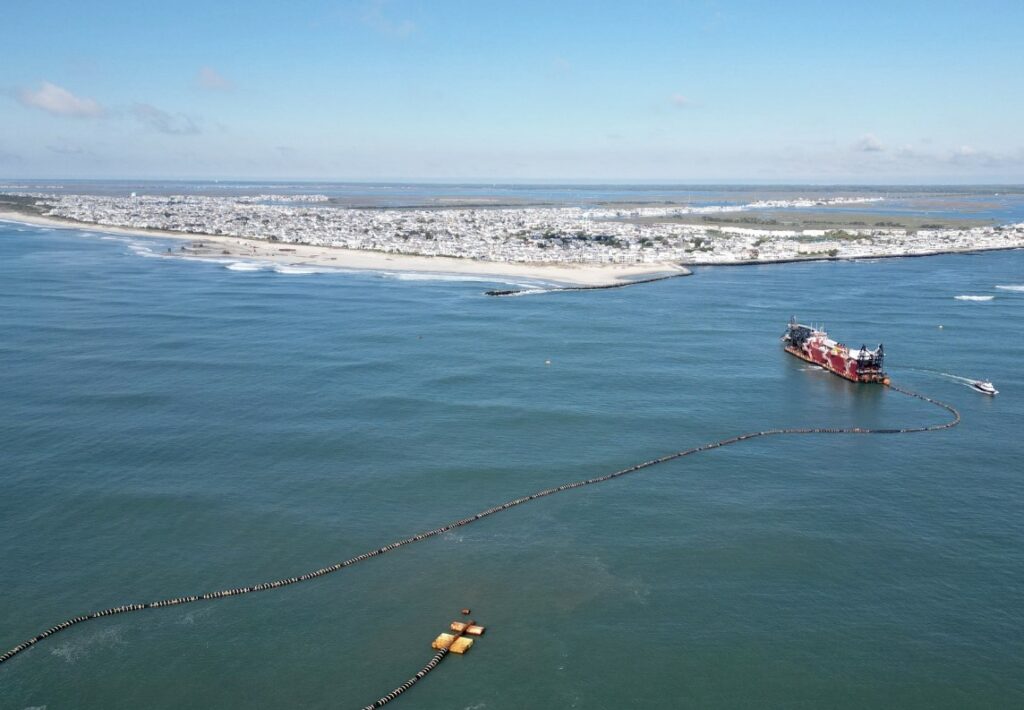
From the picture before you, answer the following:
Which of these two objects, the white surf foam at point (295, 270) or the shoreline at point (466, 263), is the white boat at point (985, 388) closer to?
the shoreline at point (466, 263)

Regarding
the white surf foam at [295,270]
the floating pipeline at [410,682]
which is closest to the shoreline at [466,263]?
the white surf foam at [295,270]

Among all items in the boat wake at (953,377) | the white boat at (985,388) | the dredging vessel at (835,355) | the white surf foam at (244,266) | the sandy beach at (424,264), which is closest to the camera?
the white boat at (985,388)

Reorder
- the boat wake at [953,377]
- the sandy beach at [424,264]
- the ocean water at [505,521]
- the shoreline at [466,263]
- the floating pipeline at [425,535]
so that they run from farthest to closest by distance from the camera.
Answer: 1. the sandy beach at [424,264]
2. the shoreline at [466,263]
3. the boat wake at [953,377]
4. the floating pipeline at [425,535]
5. the ocean water at [505,521]

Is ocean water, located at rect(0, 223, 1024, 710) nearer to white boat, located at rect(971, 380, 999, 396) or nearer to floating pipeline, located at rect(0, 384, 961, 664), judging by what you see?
floating pipeline, located at rect(0, 384, 961, 664)

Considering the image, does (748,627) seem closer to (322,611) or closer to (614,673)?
(614,673)

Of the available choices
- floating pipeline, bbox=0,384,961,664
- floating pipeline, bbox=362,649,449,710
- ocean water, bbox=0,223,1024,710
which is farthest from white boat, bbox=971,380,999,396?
floating pipeline, bbox=362,649,449,710

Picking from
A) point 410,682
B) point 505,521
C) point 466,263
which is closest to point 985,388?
point 505,521
